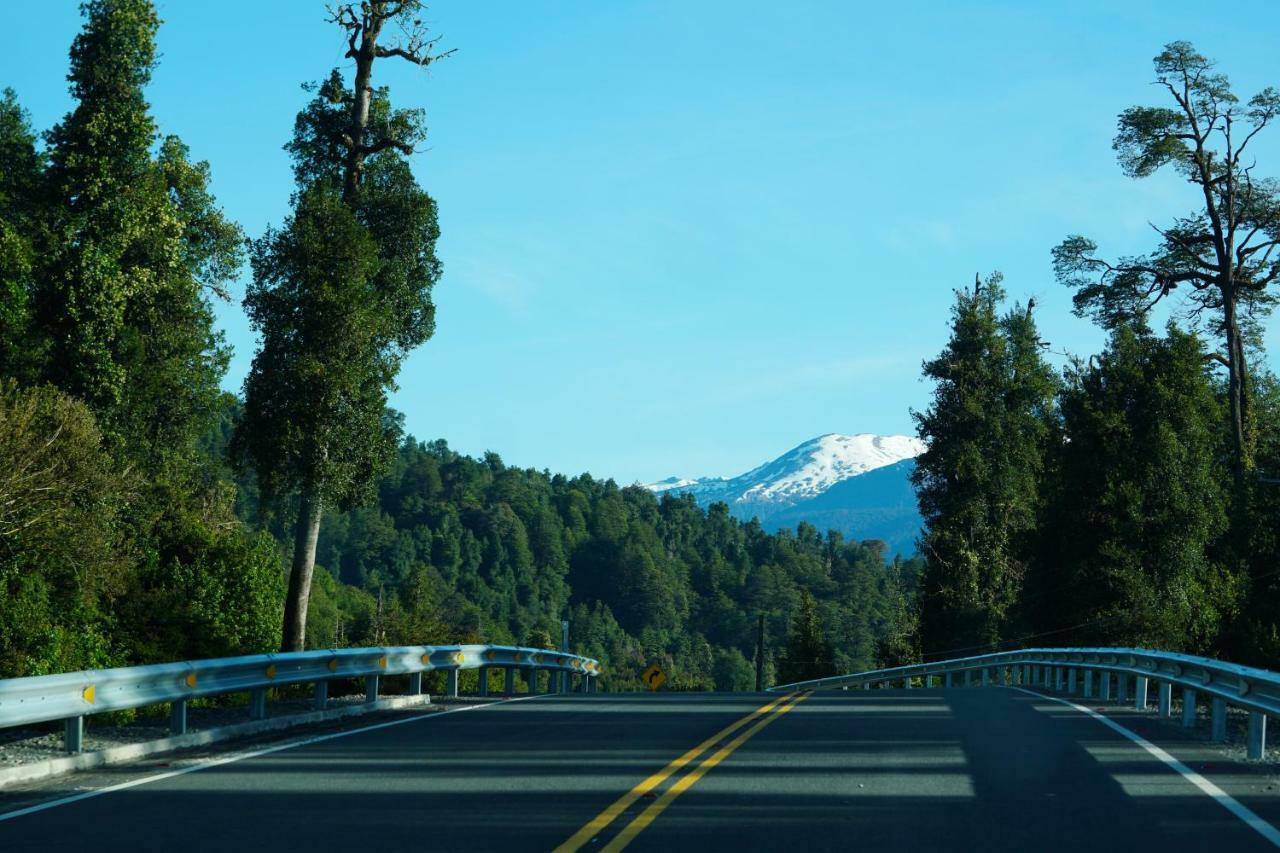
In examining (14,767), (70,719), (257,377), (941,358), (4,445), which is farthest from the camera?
(941,358)

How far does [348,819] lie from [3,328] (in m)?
28.4

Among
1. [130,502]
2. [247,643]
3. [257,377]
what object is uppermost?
[257,377]

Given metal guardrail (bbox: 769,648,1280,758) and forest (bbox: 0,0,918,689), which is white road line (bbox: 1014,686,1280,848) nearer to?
metal guardrail (bbox: 769,648,1280,758)

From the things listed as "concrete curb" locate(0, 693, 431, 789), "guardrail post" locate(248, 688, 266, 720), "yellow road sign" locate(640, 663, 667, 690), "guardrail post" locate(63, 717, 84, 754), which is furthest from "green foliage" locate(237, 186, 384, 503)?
"yellow road sign" locate(640, 663, 667, 690)

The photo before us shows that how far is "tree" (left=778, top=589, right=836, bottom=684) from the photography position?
92.1 m

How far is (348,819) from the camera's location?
9266 mm

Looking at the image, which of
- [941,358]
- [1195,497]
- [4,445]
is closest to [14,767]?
[4,445]

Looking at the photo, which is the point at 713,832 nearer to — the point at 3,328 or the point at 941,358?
the point at 3,328

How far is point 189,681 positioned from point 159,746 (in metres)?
0.63

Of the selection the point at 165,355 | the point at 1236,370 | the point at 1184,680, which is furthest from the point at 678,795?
the point at 1236,370

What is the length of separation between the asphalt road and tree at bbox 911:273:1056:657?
49.7 meters

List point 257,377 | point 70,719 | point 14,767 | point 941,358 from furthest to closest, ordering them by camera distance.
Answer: point 941,358 < point 257,377 < point 70,719 < point 14,767

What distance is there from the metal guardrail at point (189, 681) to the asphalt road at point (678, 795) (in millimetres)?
597

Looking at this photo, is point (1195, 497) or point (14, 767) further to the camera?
point (1195, 497)
